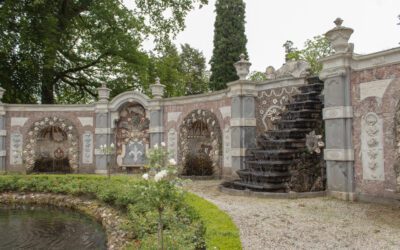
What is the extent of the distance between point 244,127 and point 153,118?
4.94 meters

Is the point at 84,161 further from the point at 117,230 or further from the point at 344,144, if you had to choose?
the point at 344,144

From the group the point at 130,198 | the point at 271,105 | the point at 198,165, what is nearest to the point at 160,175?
the point at 130,198

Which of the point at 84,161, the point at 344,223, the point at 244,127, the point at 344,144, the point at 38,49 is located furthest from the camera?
the point at 38,49

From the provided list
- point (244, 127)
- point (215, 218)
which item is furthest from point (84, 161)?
point (215, 218)

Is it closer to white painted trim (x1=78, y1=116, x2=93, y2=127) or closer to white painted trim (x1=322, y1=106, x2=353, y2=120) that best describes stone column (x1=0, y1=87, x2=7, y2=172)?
white painted trim (x1=78, y1=116, x2=93, y2=127)

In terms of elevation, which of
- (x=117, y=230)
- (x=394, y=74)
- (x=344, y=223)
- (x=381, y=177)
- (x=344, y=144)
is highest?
(x=394, y=74)

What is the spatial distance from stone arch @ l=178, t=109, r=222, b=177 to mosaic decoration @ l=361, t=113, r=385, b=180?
6.24m

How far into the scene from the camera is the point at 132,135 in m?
16.7

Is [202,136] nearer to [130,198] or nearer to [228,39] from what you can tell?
[130,198]

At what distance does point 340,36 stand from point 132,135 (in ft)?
35.2

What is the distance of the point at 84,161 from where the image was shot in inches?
662

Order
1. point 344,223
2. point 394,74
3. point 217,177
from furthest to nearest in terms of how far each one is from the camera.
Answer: point 217,177 < point 394,74 < point 344,223

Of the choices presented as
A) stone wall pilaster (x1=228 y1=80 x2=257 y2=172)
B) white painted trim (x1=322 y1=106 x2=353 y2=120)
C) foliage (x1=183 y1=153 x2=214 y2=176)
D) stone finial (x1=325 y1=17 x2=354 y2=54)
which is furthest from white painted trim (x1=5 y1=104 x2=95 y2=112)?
stone finial (x1=325 y1=17 x2=354 y2=54)

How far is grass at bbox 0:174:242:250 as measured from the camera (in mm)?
5118
